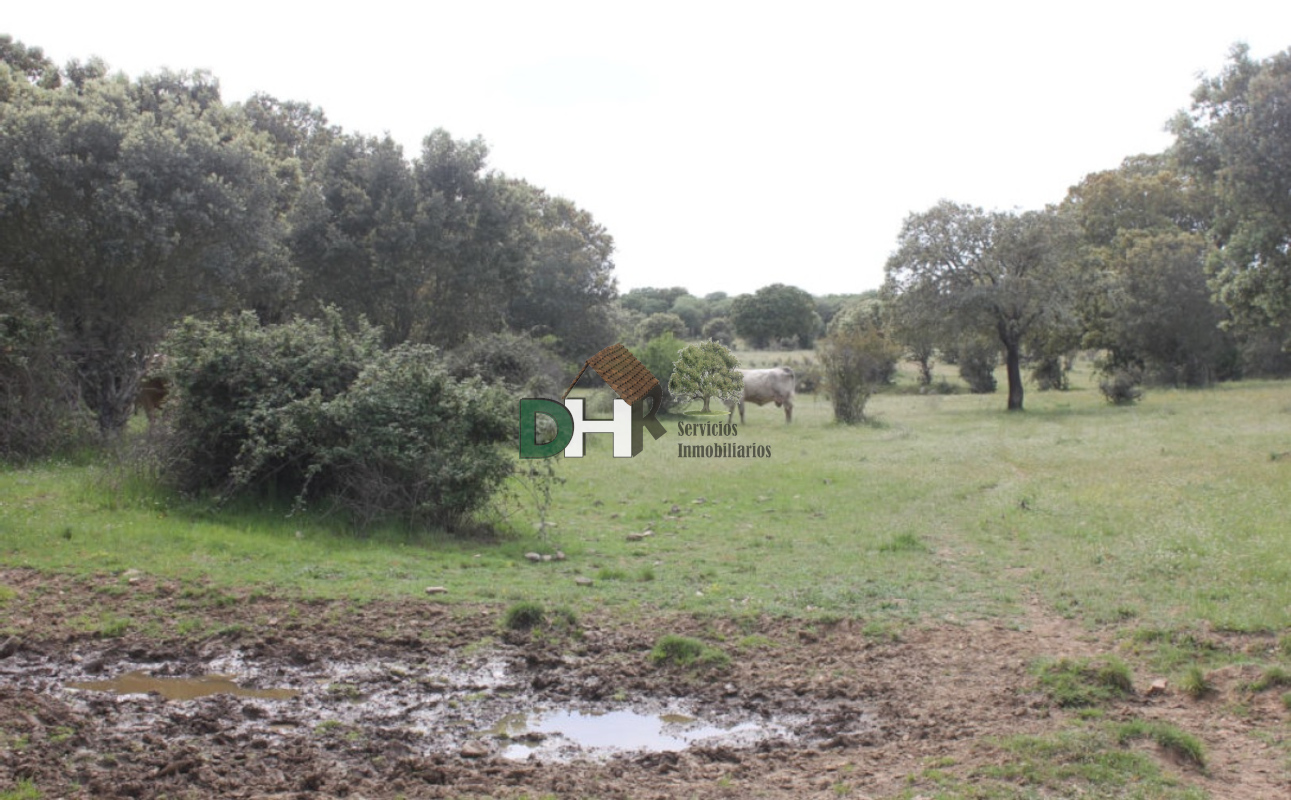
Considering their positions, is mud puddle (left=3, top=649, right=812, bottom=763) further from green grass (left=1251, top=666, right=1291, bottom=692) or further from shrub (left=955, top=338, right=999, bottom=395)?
shrub (left=955, top=338, right=999, bottom=395)

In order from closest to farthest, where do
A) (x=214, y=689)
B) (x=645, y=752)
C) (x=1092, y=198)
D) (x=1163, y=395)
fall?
(x=645, y=752), (x=214, y=689), (x=1163, y=395), (x=1092, y=198)

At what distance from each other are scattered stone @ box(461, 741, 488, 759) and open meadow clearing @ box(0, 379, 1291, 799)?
0.02m

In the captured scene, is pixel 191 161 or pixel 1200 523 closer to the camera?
pixel 1200 523

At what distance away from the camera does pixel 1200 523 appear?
1097 cm

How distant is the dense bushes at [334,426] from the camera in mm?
10805

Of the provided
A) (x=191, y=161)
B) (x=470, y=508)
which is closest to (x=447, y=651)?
(x=470, y=508)

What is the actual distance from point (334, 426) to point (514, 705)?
6.13 m

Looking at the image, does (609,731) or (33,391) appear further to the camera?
(33,391)

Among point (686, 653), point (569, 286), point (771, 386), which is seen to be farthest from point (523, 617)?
point (569, 286)

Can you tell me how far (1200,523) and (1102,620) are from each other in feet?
14.3

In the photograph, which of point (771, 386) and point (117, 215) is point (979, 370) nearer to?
point (771, 386)

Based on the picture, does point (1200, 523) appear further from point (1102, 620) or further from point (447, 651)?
point (447, 651)

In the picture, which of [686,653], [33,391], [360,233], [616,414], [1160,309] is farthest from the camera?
[1160,309]

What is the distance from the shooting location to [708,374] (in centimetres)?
2612
